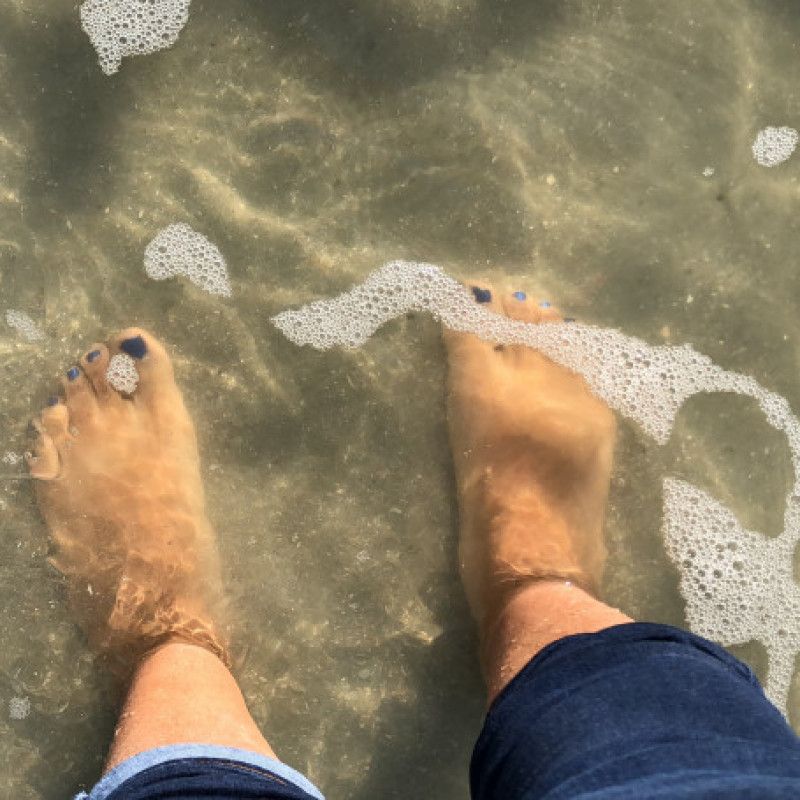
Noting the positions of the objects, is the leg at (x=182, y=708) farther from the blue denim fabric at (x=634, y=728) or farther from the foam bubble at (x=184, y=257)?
the foam bubble at (x=184, y=257)

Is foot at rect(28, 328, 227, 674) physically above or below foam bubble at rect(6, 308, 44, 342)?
below

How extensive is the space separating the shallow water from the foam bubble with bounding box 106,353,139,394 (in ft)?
0.24

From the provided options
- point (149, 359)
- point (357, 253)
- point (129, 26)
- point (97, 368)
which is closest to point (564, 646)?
point (357, 253)

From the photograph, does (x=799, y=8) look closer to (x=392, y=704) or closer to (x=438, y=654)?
(x=438, y=654)

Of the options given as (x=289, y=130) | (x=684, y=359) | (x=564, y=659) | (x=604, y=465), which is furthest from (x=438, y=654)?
(x=289, y=130)

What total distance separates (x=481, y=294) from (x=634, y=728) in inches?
43.3

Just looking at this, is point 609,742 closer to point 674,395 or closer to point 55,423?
point 674,395

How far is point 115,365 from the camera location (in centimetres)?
209

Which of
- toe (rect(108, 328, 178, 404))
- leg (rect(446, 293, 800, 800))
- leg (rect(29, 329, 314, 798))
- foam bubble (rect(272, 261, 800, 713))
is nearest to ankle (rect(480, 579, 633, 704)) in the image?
leg (rect(446, 293, 800, 800))

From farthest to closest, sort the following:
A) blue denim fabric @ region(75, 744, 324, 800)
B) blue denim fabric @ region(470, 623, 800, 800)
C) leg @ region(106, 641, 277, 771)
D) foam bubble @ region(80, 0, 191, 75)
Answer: foam bubble @ region(80, 0, 191, 75) → leg @ region(106, 641, 277, 771) → blue denim fabric @ region(75, 744, 324, 800) → blue denim fabric @ region(470, 623, 800, 800)

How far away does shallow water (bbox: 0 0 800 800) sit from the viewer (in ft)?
6.63

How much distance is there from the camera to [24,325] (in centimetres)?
203

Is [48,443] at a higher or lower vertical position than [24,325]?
lower

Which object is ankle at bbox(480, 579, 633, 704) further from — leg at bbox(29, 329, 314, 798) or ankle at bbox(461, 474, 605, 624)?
leg at bbox(29, 329, 314, 798)
